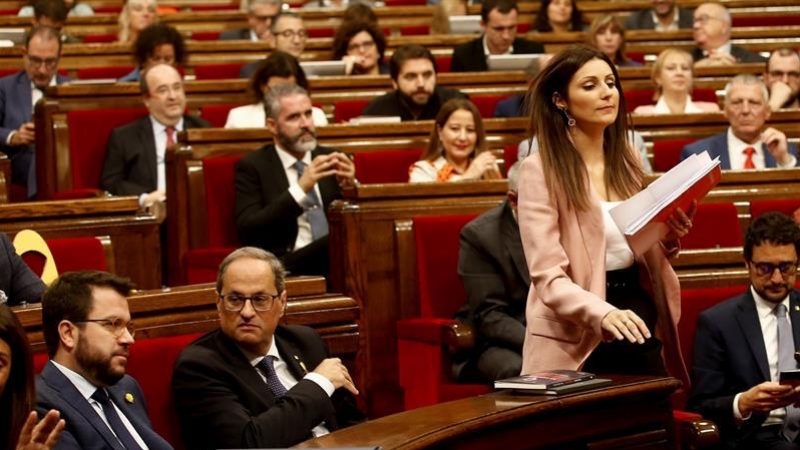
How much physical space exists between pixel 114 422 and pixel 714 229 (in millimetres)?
1748

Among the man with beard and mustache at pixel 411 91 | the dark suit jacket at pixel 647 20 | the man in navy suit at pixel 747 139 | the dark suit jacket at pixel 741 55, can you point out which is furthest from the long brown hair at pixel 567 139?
the dark suit jacket at pixel 647 20

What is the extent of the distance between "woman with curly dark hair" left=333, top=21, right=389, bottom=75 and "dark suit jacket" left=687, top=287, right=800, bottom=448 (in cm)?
256

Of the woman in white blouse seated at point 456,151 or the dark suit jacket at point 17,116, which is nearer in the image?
the woman in white blouse seated at point 456,151

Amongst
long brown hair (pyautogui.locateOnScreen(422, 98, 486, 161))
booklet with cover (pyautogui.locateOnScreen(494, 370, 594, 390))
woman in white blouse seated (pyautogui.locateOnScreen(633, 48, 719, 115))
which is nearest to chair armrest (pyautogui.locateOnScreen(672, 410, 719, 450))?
booklet with cover (pyautogui.locateOnScreen(494, 370, 594, 390))

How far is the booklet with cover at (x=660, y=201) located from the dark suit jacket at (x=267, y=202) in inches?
63.5

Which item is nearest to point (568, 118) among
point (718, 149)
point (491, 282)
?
point (491, 282)

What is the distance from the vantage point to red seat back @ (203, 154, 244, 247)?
12.4 feet

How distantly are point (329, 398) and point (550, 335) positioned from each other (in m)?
0.37

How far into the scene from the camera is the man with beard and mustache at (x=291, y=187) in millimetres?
3609

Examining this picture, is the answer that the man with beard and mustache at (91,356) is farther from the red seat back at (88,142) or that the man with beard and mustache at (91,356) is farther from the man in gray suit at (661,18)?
the man in gray suit at (661,18)

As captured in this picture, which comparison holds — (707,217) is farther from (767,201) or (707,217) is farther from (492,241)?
(492,241)

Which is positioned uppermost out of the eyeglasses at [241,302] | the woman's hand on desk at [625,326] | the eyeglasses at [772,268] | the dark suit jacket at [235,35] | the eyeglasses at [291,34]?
the dark suit jacket at [235,35]

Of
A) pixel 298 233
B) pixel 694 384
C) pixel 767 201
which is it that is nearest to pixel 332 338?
pixel 694 384

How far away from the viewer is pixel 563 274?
7.03 ft
